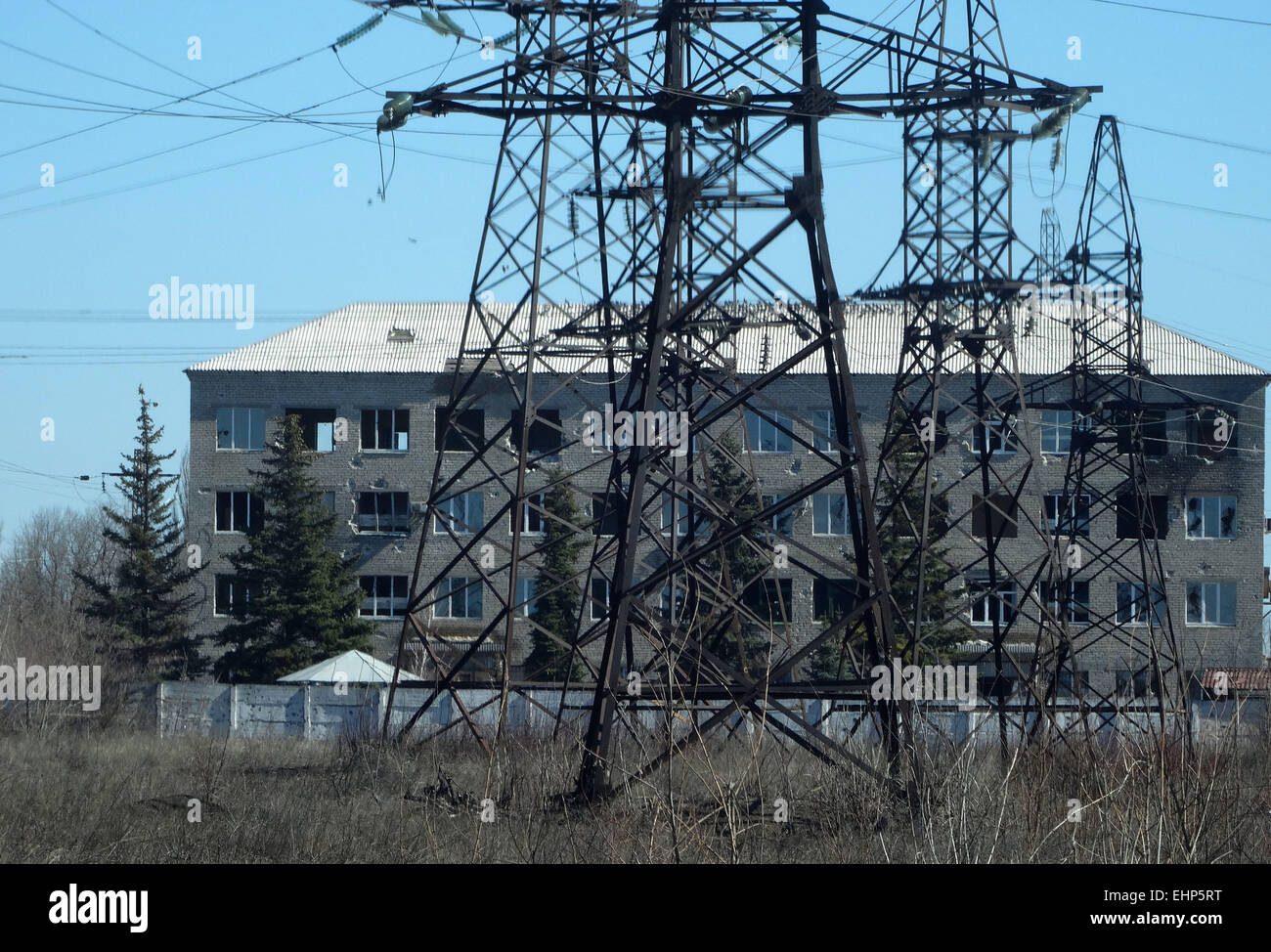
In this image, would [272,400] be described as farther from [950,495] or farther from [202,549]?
[950,495]

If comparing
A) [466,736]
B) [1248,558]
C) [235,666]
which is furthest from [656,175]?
[1248,558]

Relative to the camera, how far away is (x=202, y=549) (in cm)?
4862

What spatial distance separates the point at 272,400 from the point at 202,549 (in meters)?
5.44

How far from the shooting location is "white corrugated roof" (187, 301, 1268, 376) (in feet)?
156

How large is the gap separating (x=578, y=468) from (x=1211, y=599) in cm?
2097

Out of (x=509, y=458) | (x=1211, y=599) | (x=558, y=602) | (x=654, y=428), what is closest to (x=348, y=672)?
(x=558, y=602)

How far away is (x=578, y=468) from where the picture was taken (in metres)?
48.0

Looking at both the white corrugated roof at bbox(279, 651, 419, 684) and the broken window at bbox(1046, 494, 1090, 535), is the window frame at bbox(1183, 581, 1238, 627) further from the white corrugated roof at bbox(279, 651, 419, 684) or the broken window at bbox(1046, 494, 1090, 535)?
the white corrugated roof at bbox(279, 651, 419, 684)

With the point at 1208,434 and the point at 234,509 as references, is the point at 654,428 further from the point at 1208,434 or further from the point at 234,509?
the point at 1208,434

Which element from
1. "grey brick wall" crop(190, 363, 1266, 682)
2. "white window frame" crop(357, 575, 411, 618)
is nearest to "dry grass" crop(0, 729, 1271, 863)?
"white window frame" crop(357, 575, 411, 618)
